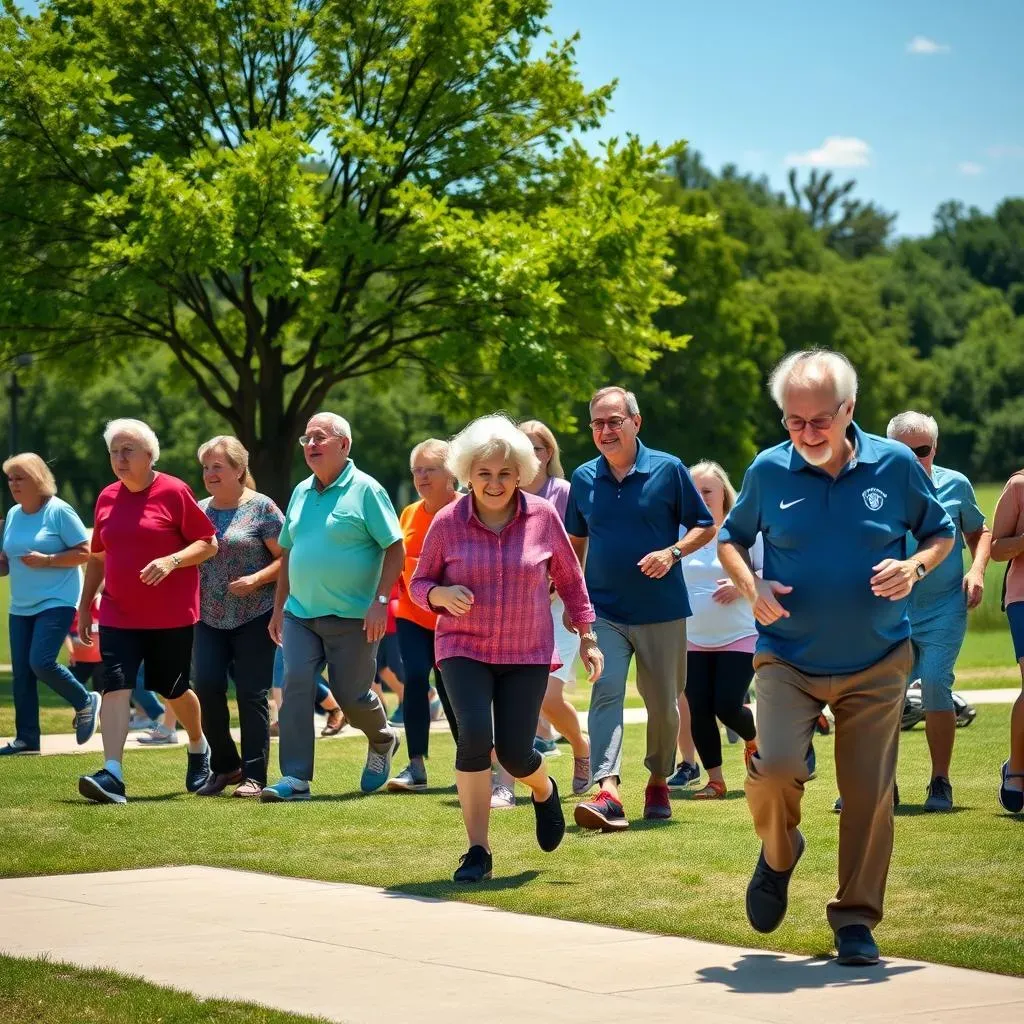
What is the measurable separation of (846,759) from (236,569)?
220 inches

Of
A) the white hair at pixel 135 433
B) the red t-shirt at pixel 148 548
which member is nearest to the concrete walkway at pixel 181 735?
the red t-shirt at pixel 148 548

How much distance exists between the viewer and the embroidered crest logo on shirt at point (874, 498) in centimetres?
596

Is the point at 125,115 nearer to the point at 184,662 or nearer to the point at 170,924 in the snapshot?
the point at 184,662

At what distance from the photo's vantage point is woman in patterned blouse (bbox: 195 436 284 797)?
10867 millimetres

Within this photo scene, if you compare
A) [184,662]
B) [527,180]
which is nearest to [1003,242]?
[527,180]

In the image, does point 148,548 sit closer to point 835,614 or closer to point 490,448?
point 490,448

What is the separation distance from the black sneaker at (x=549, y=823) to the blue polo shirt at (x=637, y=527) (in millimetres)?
1516

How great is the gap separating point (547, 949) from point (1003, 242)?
4770 inches

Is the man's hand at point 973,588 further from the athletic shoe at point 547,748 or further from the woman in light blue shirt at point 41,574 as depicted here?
the woman in light blue shirt at point 41,574

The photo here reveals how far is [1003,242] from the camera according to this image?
12100 centimetres

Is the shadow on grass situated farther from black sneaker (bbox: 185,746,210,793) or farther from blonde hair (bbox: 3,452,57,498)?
blonde hair (bbox: 3,452,57,498)

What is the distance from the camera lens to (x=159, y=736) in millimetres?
14695

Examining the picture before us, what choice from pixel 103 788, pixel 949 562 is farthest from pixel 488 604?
pixel 103 788

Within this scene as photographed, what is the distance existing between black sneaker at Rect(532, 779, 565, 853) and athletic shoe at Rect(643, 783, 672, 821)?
150 cm
